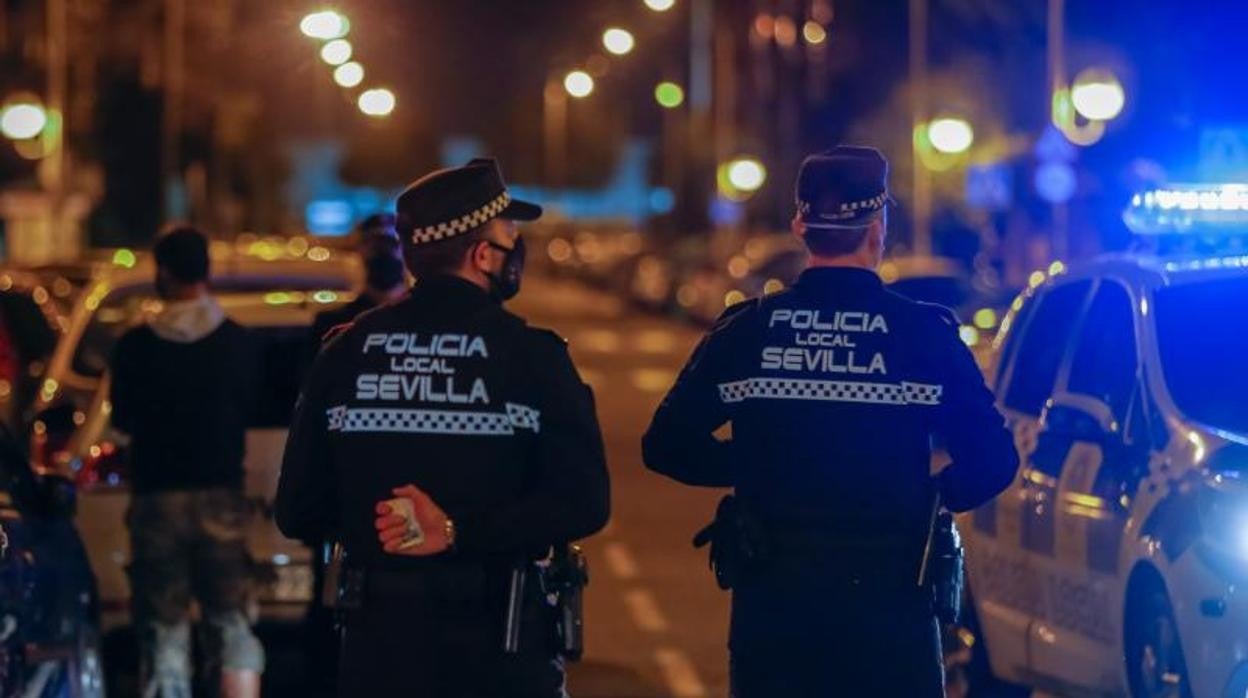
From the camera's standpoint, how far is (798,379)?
5.35 meters

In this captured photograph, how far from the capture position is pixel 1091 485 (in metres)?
7.76

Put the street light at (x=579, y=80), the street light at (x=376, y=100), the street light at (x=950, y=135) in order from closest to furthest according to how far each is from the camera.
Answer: the street light at (x=376, y=100) < the street light at (x=579, y=80) < the street light at (x=950, y=135)

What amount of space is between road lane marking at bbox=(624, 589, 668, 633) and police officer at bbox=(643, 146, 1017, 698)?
6.18 metres

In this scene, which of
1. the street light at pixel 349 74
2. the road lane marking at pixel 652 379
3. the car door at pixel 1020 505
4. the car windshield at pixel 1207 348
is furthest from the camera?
the road lane marking at pixel 652 379

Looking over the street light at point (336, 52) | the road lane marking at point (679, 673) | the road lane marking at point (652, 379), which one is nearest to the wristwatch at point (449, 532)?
the road lane marking at point (679, 673)

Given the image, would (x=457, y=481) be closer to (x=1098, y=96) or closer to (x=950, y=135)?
(x=1098, y=96)

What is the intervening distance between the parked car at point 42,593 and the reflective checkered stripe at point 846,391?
7.46 feet

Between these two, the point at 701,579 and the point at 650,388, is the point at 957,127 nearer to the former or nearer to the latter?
the point at 650,388

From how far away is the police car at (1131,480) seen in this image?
267 inches

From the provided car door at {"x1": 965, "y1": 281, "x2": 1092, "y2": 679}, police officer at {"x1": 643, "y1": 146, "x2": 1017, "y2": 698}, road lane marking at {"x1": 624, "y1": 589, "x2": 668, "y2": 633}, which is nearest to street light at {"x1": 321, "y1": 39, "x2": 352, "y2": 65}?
road lane marking at {"x1": 624, "y1": 589, "x2": 668, "y2": 633}

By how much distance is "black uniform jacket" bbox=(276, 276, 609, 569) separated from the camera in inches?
193

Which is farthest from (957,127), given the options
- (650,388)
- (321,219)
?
(321,219)

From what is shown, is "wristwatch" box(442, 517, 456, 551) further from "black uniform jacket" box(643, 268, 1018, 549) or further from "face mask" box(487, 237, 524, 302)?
"black uniform jacket" box(643, 268, 1018, 549)

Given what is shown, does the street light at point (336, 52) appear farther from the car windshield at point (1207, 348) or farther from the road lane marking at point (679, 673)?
the car windshield at point (1207, 348)
